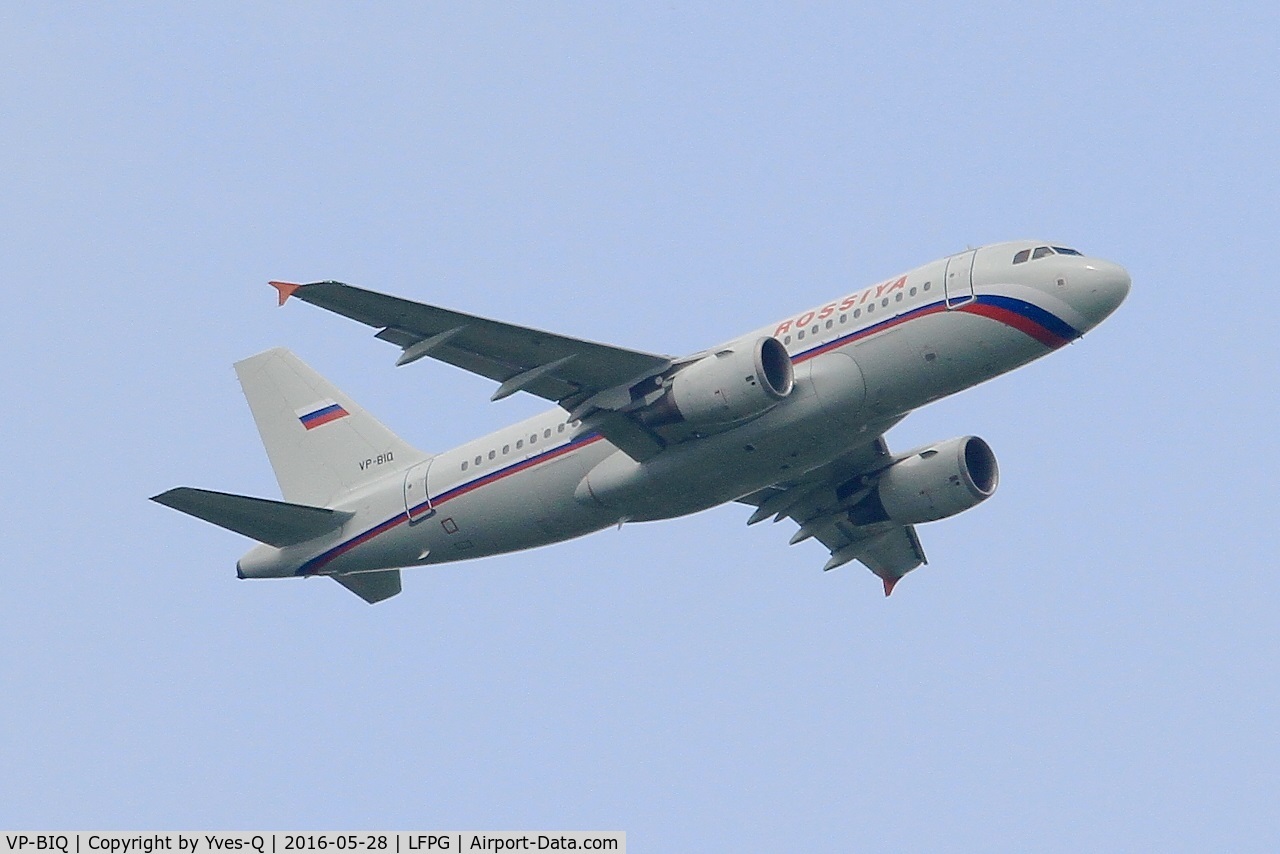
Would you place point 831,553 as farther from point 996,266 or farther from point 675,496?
point 996,266

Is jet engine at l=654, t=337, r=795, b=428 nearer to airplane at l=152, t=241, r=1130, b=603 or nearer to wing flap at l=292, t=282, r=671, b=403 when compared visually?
airplane at l=152, t=241, r=1130, b=603

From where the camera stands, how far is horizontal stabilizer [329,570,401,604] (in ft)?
172

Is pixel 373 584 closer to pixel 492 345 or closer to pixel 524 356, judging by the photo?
pixel 524 356

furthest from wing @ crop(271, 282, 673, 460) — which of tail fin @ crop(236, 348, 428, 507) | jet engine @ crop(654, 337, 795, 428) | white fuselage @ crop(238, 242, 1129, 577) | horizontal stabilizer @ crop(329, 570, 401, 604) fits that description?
horizontal stabilizer @ crop(329, 570, 401, 604)

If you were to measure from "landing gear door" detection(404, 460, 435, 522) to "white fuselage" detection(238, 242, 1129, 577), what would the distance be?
0.04 meters

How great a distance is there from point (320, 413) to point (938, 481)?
1670cm

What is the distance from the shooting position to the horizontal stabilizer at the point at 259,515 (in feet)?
155

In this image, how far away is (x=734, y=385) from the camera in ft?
142

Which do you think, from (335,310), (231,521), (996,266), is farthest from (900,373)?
(231,521)

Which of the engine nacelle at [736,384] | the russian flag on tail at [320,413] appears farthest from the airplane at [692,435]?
the russian flag on tail at [320,413]

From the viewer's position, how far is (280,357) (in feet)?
182

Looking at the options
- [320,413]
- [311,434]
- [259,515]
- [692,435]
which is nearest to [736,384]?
[692,435]

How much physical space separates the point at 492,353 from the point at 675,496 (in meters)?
5.50
